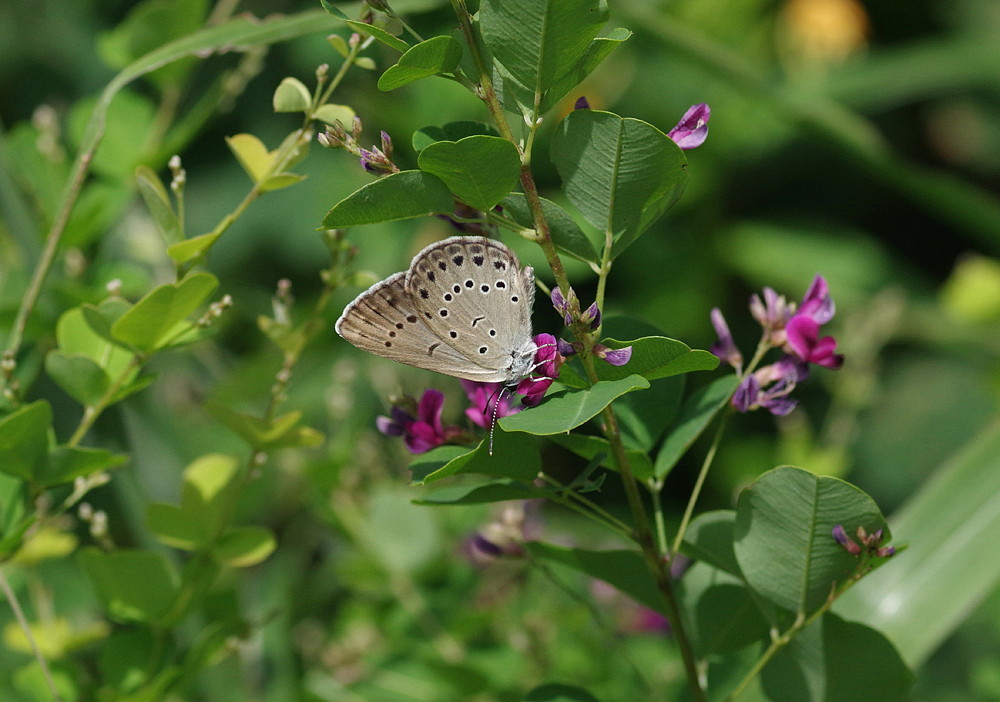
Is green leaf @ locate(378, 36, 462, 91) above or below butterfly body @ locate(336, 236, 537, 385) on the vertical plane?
above

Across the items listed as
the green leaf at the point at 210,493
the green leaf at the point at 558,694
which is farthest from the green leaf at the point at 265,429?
the green leaf at the point at 558,694

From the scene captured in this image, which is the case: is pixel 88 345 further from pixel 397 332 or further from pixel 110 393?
pixel 397 332

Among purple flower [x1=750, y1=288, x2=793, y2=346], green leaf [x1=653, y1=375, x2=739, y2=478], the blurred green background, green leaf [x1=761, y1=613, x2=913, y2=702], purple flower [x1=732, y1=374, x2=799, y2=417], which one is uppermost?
purple flower [x1=750, y1=288, x2=793, y2=346]

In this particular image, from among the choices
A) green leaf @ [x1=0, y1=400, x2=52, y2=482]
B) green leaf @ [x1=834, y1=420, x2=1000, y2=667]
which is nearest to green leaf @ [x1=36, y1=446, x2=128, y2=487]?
green leaf @ [x1=0, y1=400, x2=52, y2=482]

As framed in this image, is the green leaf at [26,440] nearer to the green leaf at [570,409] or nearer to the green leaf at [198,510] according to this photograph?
the green leaf at [198,510]

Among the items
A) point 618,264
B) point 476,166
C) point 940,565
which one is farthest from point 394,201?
point 618,264

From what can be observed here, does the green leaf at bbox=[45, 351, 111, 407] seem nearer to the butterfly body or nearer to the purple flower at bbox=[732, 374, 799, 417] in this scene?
the butterfly body

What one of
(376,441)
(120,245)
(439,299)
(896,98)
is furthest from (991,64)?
(439,299)
